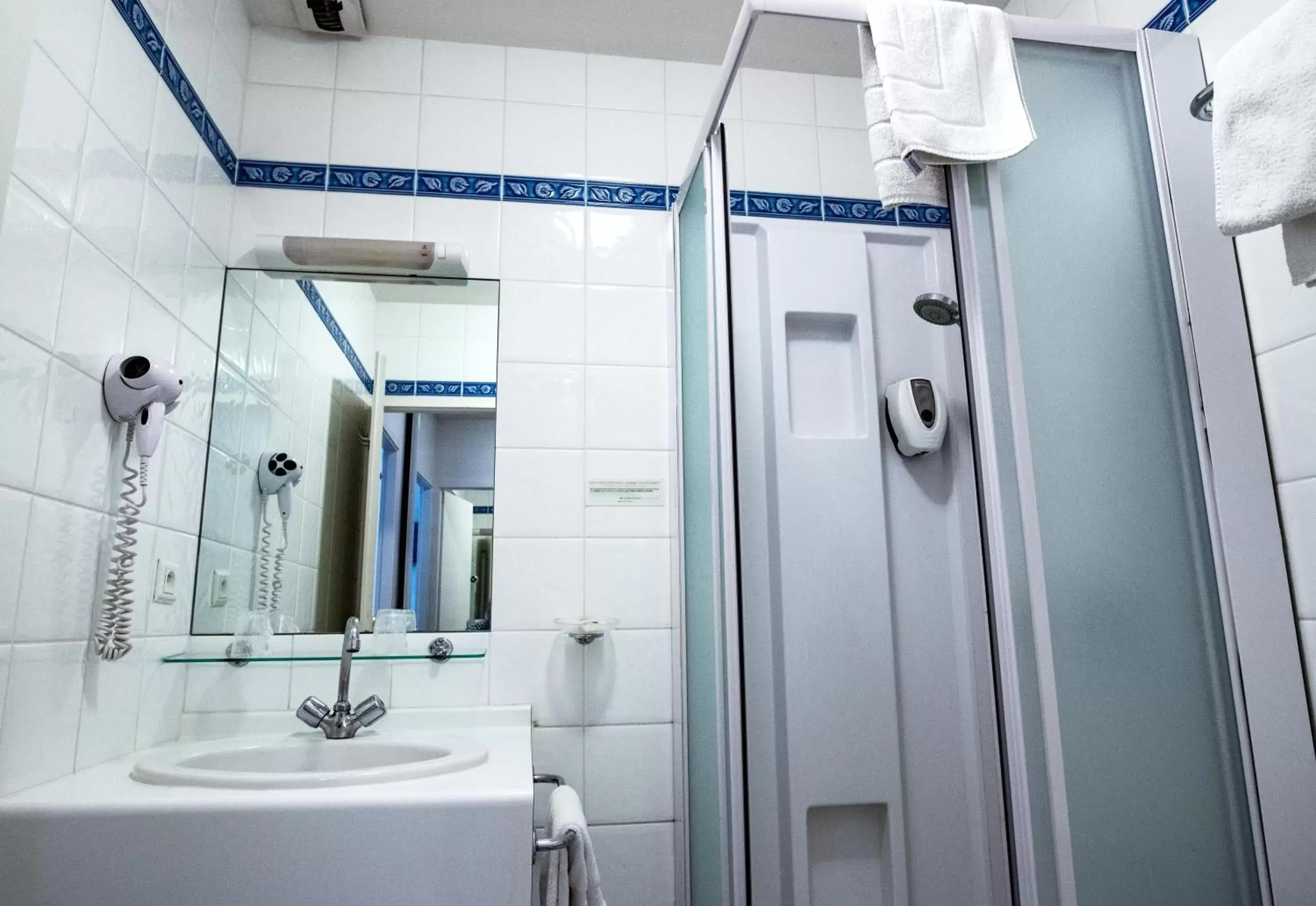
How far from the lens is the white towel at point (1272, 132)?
0.91 m

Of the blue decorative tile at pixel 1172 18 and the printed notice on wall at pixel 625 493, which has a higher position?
the blue decorative tile at pixel 1172 18

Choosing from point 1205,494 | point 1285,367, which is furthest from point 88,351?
point 1285,367

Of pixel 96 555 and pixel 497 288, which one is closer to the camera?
pixel 96 555

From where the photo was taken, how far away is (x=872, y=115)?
45.2 inches

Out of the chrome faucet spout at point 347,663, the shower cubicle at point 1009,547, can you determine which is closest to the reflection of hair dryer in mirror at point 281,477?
the chrome faucet spout at point 347,663

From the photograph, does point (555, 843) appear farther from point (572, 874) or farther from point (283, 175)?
point (283, 175)

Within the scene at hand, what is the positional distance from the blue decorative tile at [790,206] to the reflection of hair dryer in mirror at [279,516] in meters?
1.17

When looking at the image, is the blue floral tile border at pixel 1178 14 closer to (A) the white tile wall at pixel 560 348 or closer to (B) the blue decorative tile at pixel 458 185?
(A) the white tile wall at pixel 560 348

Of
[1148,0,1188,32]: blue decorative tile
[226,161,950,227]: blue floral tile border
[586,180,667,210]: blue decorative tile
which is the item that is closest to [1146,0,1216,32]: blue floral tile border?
[1148,0,1188,32]: blue decorative tile

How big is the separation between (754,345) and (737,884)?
1.04 metres

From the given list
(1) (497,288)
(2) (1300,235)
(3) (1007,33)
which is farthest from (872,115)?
(1) (497,288)

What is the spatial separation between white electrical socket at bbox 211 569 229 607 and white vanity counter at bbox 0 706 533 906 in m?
0.60

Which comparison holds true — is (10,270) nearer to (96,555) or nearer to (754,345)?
(96,555)

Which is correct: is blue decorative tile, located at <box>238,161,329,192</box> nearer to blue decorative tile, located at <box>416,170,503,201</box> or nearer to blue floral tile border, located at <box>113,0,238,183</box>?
blue floral tile border, located at <box>113,0,238,183</box>
